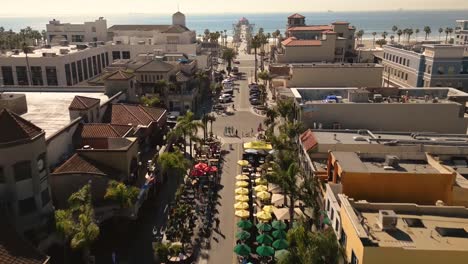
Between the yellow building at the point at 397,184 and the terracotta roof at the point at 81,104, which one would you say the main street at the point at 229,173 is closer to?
the yellow building at the point at 397,184

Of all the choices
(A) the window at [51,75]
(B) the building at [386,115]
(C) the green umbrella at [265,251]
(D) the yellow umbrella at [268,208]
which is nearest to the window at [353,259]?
(C) the green umbrella at [265,251]

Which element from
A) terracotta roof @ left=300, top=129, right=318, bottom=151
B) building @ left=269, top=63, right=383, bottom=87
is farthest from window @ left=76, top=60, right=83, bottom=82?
terracotta roof @ left=300, top=129, right=318, bottom=151

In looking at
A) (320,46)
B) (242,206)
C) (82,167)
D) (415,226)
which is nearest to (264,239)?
(242,206)

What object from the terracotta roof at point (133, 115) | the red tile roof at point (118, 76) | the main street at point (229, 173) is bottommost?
the main street at point (229, 173)

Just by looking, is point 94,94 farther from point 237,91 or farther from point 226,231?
point 237,91

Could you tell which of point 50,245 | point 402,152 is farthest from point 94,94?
point 402,152

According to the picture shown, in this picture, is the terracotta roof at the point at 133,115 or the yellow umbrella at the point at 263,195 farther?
the terracotta roof at the point at 133,115
